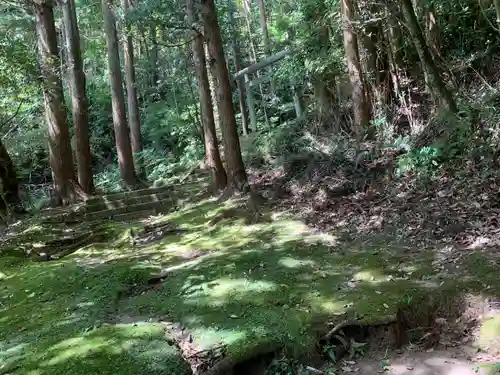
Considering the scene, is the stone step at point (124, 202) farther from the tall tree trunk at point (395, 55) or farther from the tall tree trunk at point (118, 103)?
the tall tree trunk at point (395, 55)

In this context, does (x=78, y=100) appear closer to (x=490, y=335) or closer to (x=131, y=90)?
(x=131, y=90)

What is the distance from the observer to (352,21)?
904 centimetres

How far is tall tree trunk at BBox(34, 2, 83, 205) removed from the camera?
11.5m

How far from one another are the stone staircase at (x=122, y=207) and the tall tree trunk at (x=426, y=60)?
7.39 m

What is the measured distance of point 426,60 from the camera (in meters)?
7.28

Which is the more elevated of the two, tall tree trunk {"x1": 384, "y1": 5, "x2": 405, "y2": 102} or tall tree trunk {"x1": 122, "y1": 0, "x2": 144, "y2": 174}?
tall tree trunk {"x1": 122, "y1": 0, "x2": 144, "y2": 174}

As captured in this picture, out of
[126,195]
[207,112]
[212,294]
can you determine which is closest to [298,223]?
[212,294]

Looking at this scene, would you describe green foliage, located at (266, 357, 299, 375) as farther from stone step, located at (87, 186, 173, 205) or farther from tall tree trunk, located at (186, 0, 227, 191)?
stone step, located at (87, 186, 173, 205)

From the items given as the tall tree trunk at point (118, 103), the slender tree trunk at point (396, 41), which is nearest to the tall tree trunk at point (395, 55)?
the slender tree trunk at point (396, 41)

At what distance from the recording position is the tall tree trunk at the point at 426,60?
714 centimetres

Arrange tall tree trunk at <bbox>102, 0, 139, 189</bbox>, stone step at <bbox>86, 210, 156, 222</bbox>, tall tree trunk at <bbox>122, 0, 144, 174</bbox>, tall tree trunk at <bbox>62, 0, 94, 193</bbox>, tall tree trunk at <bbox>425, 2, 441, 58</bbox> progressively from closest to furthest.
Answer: tall tree trunk at <bbox>425, 2, 441, 58</bbox>, stone step at <bbox>86, 210, 156, 222</bbox>, tall tree trunk at <bbox>62, 0, 94, 193</bbox>, tall tree trunk at <bbox>102, 0, 139, 189</bbox>, tall tree trunk at <bbox>122, 0, 144, 174</bbox>

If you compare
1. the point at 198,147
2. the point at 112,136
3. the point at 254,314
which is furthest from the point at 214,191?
the point at 112,136

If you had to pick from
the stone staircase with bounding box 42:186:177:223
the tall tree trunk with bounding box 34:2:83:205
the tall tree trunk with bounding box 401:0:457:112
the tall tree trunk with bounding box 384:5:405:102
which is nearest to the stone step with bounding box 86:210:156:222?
the stone staircase with bounding box 42:186:177:223

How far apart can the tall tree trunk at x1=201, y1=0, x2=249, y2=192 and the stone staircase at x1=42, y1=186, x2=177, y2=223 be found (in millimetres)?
2948
